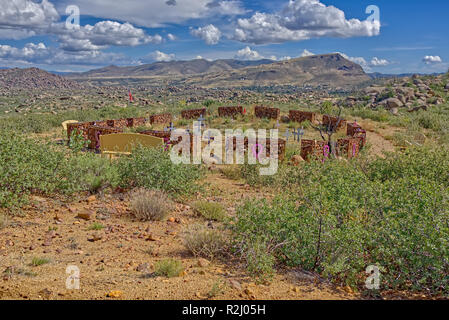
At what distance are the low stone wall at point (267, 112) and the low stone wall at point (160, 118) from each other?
4.86m

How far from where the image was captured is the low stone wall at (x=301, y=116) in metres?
19.3

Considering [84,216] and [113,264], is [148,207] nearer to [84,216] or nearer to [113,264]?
[84,216]

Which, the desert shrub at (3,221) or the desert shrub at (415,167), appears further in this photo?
the desert shrub at (415,167)

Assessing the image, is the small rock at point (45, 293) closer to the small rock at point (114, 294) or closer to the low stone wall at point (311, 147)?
the small rock at point (114, 294)

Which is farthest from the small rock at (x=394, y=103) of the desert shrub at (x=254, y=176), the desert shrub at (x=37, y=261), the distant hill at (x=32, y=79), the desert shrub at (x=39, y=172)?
the distant hill at (x=32, y=79)

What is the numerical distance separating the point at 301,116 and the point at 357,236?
53.4ft

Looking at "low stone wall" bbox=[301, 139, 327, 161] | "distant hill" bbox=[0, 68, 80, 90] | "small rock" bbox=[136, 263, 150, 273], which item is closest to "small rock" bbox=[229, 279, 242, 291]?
"small rock" bbox=[136, 263, 150, 273]

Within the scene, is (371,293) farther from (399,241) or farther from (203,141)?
(203,141)

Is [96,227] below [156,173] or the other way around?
below

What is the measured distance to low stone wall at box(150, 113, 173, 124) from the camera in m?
18.7

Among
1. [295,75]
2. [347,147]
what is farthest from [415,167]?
[295,75]

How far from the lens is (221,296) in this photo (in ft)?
11.3

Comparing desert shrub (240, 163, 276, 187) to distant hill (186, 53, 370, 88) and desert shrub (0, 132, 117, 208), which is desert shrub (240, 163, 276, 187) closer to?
desert shrub (0, 132, 117, 208)

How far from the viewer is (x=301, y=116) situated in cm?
1978
